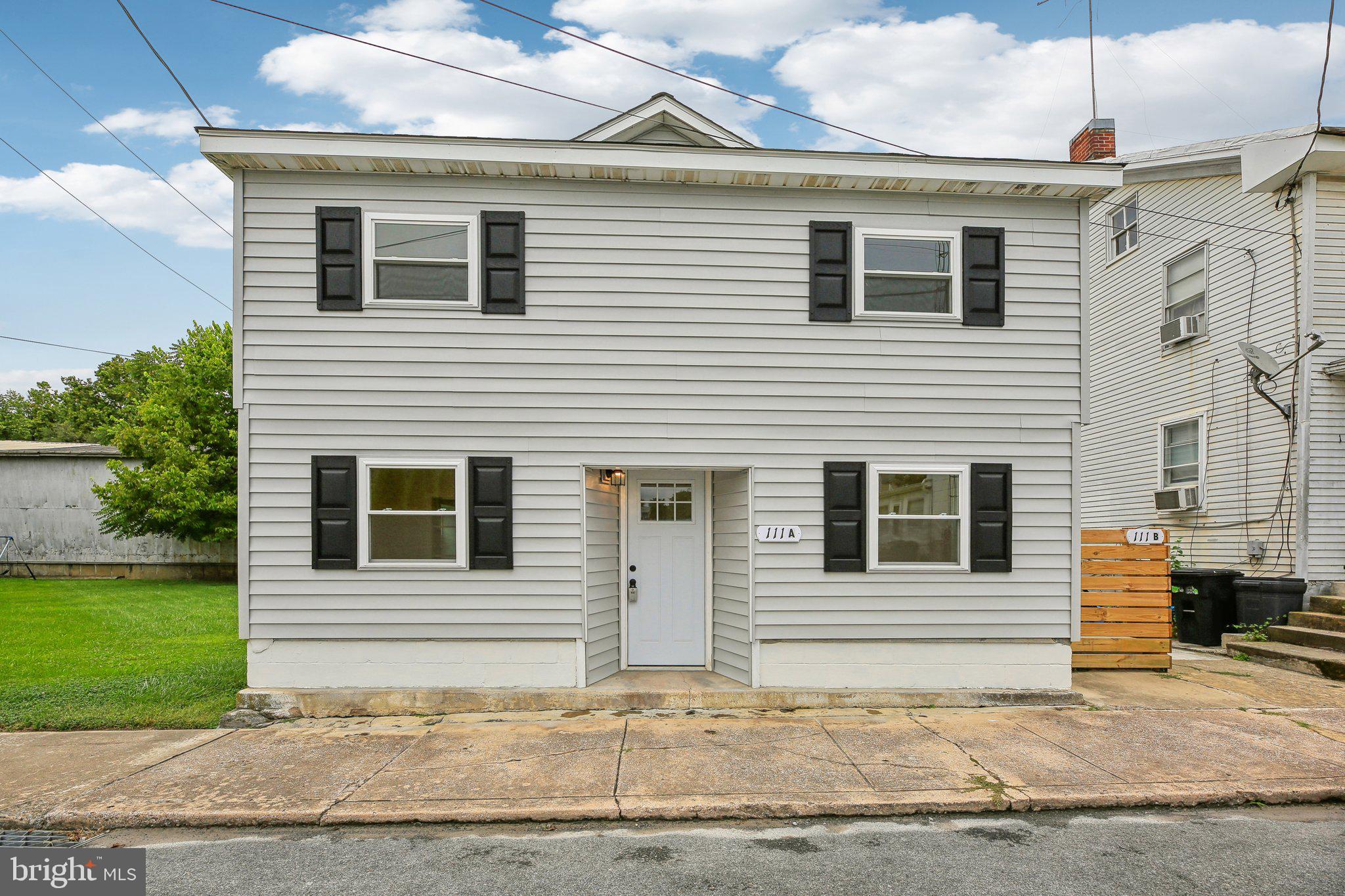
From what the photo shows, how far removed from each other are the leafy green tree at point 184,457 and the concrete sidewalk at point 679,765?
13094mm

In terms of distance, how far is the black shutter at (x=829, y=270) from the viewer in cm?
741

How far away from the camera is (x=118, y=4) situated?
751 centimetres

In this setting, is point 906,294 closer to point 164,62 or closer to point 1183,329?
point 1183,329

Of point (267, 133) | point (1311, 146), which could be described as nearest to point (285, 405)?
point (267, 133)

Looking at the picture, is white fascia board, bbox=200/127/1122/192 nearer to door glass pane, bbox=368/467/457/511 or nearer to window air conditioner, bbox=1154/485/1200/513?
door glass pane, bbox=368/467/457/511

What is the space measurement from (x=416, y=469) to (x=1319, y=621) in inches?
438

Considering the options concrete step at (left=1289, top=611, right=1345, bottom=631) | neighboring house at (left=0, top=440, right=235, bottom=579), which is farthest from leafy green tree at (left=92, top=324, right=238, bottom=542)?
concrete step at (left=1289, top=611, right=1345, bottom=631)

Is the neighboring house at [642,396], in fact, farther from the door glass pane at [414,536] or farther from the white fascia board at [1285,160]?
the white fascia board at [1285,160]

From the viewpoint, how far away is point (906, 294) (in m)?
7.54

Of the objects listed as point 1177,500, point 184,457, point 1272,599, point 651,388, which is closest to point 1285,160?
point 1177,500

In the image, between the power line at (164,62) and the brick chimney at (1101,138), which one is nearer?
the power line at (164,62)

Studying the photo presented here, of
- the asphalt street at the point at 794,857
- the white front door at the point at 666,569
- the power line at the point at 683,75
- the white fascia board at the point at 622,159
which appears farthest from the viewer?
the power line at the point at 683,75

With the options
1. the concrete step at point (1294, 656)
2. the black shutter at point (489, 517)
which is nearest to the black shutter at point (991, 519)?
the concrete step at point (1294, 656)

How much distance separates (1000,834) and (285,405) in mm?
6845
